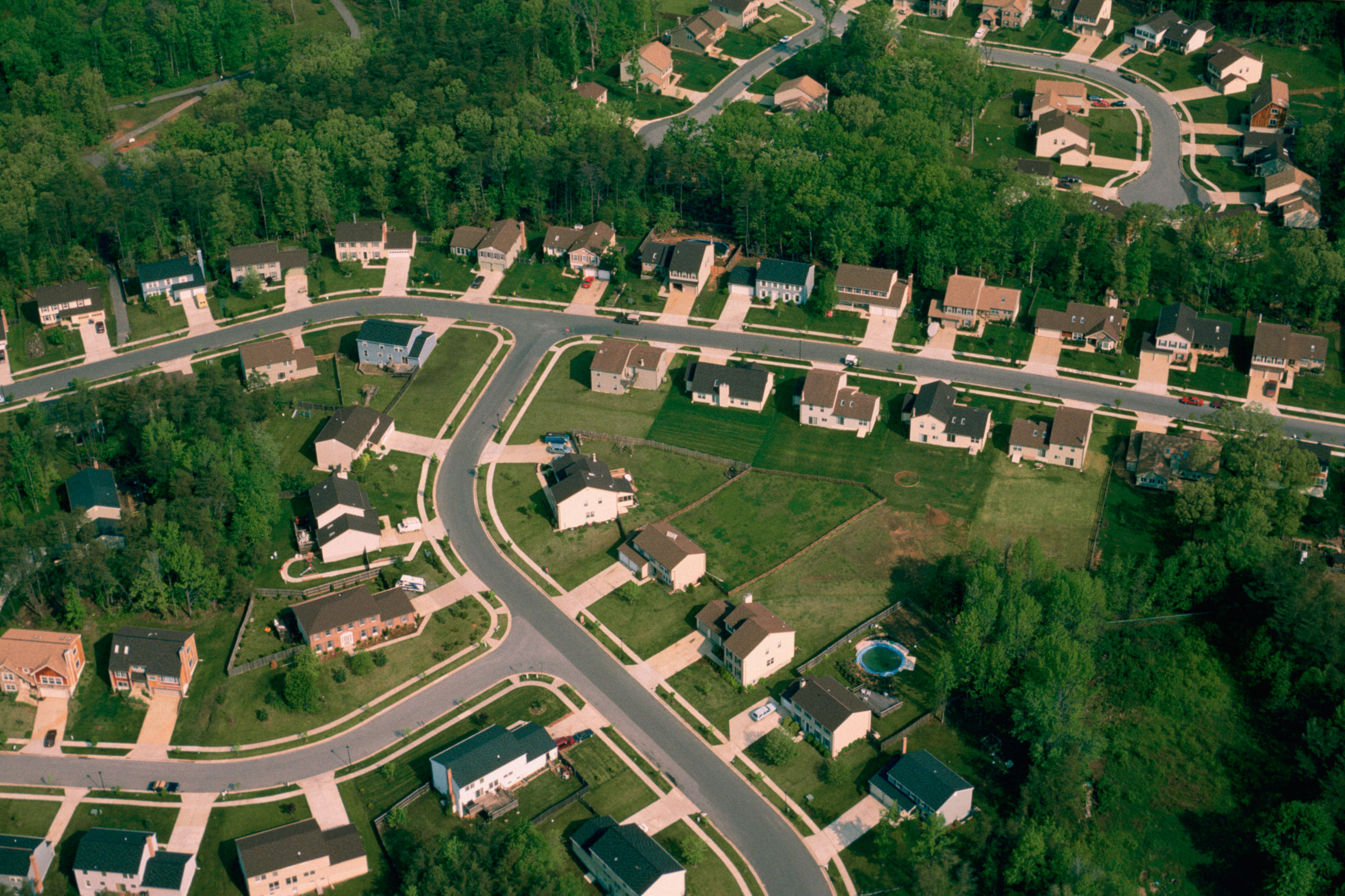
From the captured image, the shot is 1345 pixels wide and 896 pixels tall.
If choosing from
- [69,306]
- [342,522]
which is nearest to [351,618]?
[342,522]

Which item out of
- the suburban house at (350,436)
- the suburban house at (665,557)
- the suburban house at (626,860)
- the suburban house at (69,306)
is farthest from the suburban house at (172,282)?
the suburban house at (626,860)

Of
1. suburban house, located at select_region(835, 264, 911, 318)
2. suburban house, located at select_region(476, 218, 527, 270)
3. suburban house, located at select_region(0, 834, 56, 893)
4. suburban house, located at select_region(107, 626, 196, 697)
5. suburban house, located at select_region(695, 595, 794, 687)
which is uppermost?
suburban house, located at select_region(835, 264, 911, 318)

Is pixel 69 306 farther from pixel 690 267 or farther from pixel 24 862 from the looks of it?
pixel 24 862

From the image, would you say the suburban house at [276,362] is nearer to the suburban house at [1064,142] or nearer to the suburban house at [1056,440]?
the suburban house at [1056,440]

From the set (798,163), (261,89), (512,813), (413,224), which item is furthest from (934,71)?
(512,813)

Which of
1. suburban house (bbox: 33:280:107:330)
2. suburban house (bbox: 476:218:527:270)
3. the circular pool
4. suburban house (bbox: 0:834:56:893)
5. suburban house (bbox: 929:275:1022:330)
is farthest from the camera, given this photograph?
suburban house (bbox: 476:218:527:270)

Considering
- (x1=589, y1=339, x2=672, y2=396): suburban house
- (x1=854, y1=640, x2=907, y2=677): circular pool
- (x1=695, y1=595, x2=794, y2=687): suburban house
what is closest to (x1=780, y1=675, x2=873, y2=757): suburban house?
(x1=695, y1=595, x2=794, y2=687): suburban house

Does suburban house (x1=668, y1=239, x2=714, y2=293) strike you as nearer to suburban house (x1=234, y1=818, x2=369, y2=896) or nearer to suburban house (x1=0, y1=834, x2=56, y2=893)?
suburban house (x1=234, y1=818, x2=369, y2=896)
